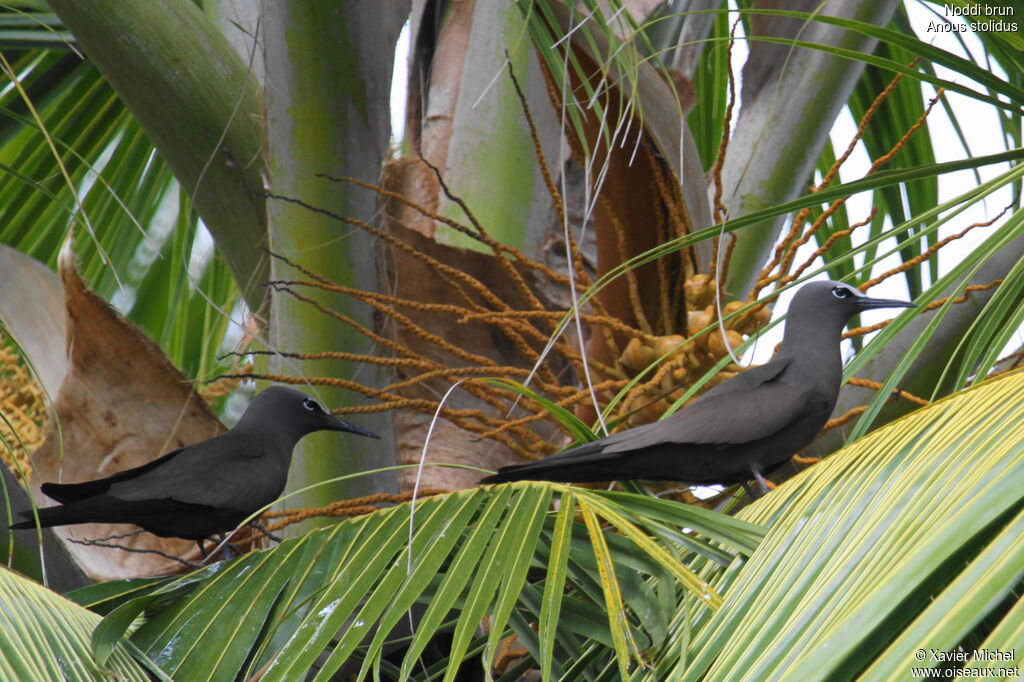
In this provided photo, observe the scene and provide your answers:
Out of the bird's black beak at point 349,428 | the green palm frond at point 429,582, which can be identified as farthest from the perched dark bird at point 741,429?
the bird's black beak at point 349,428

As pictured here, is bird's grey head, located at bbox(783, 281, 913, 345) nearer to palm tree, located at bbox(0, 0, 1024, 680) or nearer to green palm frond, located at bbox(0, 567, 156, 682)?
palm tree, located at bbox(0, 0, 1024, 680)

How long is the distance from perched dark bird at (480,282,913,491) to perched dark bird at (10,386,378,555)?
0.59 m

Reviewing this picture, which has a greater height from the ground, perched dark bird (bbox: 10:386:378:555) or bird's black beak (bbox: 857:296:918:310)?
bird's black beak (bbox: 857:296:918:310)

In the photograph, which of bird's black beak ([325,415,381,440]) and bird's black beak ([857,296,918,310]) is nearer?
bird's black beak ([325,415,381,440])

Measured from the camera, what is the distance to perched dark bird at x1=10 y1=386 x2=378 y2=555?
8.77 ft

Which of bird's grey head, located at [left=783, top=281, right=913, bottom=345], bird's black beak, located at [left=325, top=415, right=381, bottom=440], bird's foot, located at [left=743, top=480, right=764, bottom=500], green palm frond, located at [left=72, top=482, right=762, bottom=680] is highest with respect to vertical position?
bird's grey head, located at [left=783, top=281, right=913, bottom=345]

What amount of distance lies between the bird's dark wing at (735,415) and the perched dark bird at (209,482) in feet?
2.21

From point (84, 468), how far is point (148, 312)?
6.28ft

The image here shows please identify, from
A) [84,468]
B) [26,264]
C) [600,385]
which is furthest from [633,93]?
[26,264]

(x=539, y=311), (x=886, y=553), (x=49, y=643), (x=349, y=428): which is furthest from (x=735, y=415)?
(x=49, y=643)

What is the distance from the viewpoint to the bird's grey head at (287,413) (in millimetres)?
2986

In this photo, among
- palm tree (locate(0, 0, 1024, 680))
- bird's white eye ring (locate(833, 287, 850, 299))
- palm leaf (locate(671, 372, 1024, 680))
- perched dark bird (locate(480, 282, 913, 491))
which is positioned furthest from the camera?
bird's white eye ring (locate(833, 287, 850, 299))

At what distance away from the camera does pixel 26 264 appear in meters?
3.59

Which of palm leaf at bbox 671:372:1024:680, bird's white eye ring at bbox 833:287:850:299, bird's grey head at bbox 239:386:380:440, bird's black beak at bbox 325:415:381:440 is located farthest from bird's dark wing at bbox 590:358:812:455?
bird's grey head at bbox 239:386:380:440
